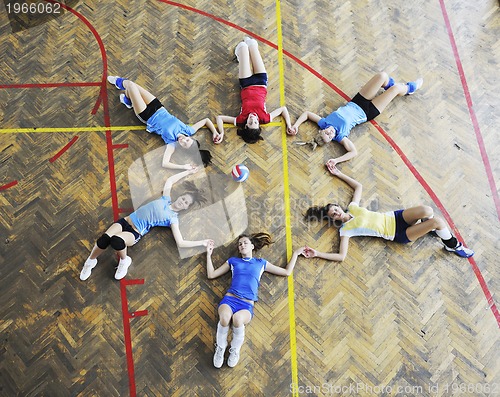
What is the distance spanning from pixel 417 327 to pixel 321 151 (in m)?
2.15

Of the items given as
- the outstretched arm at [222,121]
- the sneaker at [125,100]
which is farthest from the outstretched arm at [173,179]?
the sneaker at [125,100]

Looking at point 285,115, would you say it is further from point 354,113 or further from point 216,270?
point 216,270

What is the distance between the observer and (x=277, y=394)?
438cm

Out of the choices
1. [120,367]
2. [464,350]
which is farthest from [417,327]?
[120,367]

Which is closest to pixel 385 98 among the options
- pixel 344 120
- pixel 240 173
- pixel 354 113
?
pixel 354 113

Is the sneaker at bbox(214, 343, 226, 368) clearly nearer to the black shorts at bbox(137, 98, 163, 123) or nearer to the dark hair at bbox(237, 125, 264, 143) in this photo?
the dark hair at bbox(237, 125, 264, 143)

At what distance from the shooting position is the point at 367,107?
5594mm

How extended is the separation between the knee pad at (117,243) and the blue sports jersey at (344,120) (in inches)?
103

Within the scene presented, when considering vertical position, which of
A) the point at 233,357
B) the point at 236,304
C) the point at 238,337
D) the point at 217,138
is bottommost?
the point at 233,357

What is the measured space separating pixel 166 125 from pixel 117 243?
5.09ft

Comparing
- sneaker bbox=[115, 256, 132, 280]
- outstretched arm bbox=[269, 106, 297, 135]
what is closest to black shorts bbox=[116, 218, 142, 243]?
sneaker bbox=[115, 256, 132, 280]

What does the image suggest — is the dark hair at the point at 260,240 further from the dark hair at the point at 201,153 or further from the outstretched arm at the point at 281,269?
the dark hair at the point at 201,153

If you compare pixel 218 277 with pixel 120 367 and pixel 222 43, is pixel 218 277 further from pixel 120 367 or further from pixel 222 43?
pixel 222 43

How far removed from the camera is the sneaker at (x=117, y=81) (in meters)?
5.70
